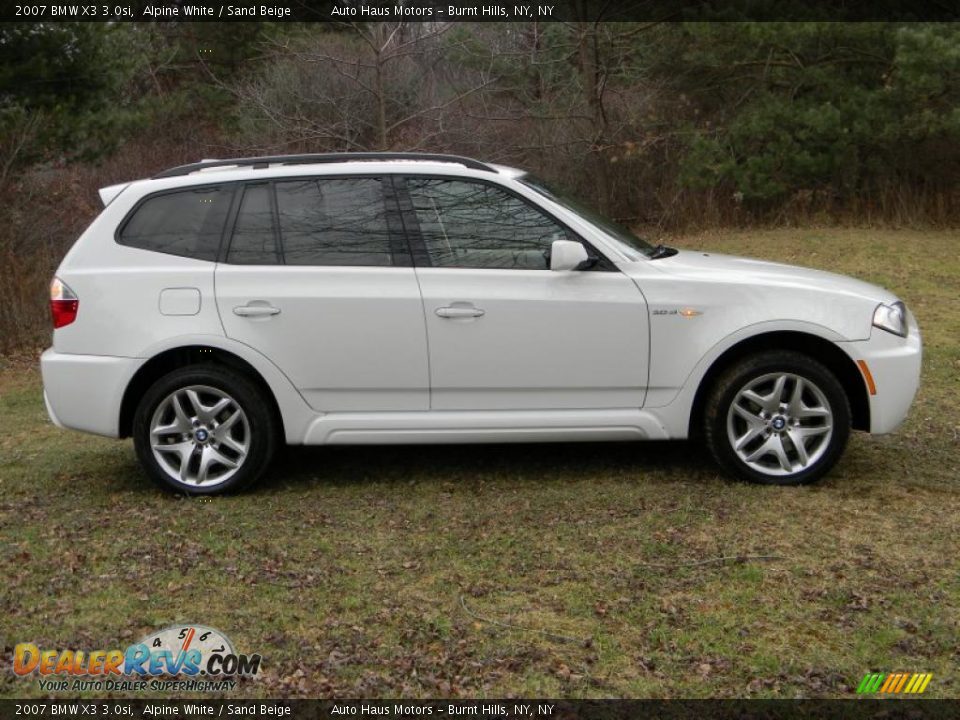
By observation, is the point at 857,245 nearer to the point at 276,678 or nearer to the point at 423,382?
the point at 423,382

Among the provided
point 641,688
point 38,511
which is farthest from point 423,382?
point 641,688

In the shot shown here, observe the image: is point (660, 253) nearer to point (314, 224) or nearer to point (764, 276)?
point (764, 276)

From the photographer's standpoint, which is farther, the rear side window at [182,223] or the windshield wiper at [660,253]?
the windshield wiper at [660,253]

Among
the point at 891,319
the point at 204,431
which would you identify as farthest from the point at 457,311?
the point at 891,319

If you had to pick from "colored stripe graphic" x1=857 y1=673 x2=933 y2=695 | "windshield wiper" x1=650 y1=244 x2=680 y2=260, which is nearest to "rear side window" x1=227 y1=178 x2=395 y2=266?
"windshield wiper" x1=650 y1=244 x2=680 y2=260

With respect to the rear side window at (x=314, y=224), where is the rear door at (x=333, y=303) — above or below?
below

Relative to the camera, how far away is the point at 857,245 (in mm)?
16062

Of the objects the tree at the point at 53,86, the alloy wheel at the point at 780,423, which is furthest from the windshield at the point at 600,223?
the tree at the point at 53,86

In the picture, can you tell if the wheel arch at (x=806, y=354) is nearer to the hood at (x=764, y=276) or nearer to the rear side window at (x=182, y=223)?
the hood at (x=764, y=276)

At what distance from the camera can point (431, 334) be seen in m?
6.08

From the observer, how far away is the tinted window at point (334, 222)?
6219mm

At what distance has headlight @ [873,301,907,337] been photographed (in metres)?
6.07

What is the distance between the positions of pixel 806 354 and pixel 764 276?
0.49 meters

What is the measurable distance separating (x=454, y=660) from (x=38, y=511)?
10.3ft
